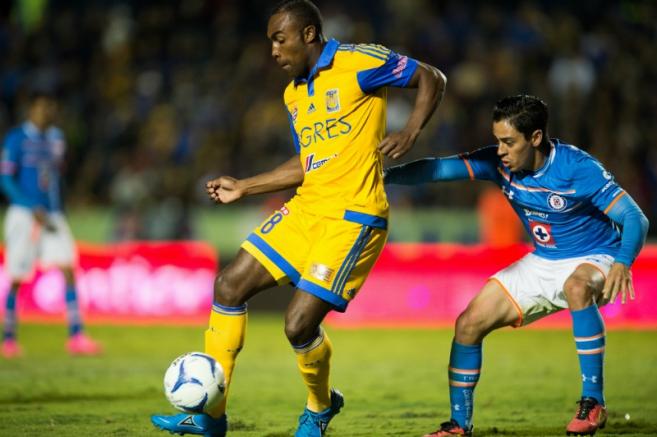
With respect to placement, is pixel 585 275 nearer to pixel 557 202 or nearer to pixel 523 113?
pixel 557 202

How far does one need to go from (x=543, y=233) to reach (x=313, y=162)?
5.27ft

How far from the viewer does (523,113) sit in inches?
255

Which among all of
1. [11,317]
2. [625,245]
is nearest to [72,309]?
[11,317]

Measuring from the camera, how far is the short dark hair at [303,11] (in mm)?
6199

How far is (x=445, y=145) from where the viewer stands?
15844 mm

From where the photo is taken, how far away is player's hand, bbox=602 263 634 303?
6148 millimetres

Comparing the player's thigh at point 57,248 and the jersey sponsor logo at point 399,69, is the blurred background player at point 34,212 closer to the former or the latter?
the player's thigh at point 57,248

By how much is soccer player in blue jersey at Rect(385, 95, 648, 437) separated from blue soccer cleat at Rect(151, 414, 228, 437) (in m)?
1.35

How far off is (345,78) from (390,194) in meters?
9.29

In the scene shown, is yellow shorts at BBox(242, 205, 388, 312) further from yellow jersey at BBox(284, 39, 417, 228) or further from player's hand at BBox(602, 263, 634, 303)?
player's hand at BBox(602, 263, 634, 303)

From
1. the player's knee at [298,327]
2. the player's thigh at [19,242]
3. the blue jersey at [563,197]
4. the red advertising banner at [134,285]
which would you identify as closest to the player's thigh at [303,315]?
the player's knee at [298,327]

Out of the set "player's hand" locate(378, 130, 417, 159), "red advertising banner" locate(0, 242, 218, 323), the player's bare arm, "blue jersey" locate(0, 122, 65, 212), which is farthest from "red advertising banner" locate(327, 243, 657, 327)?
"player's hand" locate(378, 130, 417, 159)

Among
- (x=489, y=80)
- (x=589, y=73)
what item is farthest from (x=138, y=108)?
(x=589, y=73)

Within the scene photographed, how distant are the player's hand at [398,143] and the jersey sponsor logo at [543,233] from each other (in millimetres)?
1311
